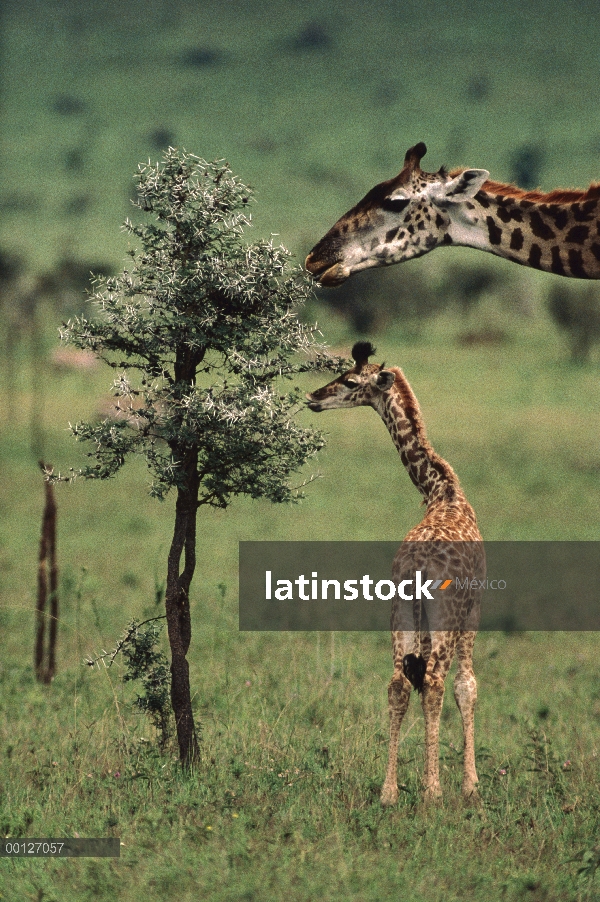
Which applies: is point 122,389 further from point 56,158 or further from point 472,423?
point 56,158

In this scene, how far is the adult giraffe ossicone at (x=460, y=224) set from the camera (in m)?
10.2

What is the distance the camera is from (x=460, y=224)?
10492 mm

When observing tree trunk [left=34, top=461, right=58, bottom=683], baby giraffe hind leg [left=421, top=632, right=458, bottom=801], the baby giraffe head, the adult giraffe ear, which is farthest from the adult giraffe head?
tree trunk [left=34, top=461, right=58, bottom=683]

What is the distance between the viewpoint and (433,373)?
5153 centimetres

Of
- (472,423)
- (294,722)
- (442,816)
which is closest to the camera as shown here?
(442,816)

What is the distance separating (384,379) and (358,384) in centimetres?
23

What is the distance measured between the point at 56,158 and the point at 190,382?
6361 cm

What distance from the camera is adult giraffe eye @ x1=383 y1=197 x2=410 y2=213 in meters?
10.2

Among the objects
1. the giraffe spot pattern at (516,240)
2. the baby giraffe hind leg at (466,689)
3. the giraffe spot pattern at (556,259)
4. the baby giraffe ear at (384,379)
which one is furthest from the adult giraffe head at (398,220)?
the baby giraffe hind leg at (466,689)

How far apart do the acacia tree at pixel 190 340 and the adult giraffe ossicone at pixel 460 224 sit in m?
0.57

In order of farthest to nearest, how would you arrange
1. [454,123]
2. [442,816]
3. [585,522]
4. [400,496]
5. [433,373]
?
[454,123] < [433,373] < [400,496] < [585,522] < [442,816]

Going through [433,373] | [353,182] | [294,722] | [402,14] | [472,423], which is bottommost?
[294,722]

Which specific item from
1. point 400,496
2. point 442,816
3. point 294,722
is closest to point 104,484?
point 400,496

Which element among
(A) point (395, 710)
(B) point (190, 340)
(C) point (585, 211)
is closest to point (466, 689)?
(A) point (395, 710)
